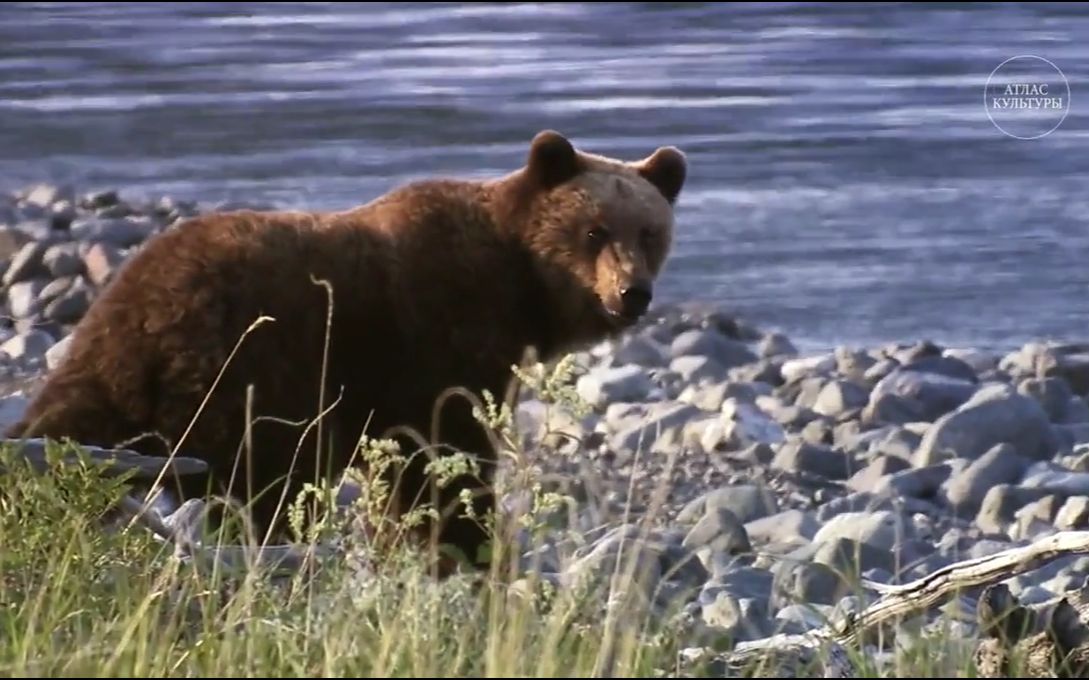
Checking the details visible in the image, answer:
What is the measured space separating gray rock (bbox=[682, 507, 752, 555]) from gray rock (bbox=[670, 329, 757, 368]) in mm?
3329

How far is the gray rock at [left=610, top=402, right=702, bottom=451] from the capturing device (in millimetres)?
9297

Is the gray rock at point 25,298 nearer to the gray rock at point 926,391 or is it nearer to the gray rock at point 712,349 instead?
the gray rock at point 712,349

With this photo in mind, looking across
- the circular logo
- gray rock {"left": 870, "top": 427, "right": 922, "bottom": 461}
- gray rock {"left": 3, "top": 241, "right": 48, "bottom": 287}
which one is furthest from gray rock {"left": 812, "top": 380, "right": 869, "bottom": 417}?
the circular logo

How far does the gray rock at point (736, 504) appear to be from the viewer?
8.02 meters

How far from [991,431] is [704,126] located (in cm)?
1011

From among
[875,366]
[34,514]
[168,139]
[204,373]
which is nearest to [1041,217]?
[875,366]

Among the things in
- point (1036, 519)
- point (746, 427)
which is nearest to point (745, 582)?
point (1036, 519)

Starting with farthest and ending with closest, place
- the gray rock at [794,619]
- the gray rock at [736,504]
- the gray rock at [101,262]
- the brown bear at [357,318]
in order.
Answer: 1. the gray rock at [101,262]
2. the gray rock at [736,504]
3. the gray rock at [794,619]
4. the brown bear at [357,318]

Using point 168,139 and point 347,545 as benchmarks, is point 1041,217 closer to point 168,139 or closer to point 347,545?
point 168,139

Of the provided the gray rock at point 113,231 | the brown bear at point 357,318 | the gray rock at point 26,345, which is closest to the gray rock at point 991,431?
the brown bear at point 357,318

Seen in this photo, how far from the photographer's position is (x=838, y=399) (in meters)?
10.1

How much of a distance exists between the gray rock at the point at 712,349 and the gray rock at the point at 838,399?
81 centimetres

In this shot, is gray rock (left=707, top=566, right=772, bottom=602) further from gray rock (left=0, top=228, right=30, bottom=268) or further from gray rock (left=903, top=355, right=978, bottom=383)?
gray rock (left=0, top=228, right=30, bottom=268)

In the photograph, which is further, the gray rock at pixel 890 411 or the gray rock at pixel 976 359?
the gray rock at pixel 976 359
